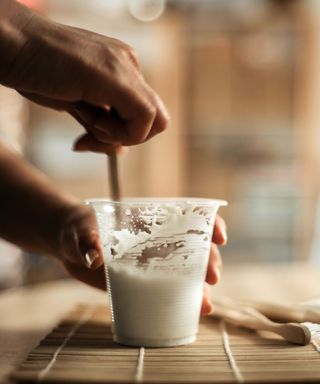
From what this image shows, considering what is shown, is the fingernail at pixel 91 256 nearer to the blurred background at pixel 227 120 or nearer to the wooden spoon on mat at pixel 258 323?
the wooden spoon on mat at pixel 258 323

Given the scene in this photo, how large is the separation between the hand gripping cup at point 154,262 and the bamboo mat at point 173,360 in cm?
3

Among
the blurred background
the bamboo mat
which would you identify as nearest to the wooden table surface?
the bamboo mat

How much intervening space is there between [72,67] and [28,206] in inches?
16.1

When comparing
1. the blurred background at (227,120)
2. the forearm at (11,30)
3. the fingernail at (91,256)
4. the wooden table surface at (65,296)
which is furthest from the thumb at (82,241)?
the blurred background at (227,120)

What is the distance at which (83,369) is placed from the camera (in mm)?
692

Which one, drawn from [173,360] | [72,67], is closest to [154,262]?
[173,360]

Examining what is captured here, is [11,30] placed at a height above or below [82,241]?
above

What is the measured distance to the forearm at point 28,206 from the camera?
1.05 m

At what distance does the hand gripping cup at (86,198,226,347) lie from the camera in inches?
32.1

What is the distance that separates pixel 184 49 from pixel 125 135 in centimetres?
370

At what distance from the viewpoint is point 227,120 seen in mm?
4492

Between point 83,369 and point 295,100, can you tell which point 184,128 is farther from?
point 83,369

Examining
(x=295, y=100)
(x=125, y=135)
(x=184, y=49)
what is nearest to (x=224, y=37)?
(x=184, y=49)

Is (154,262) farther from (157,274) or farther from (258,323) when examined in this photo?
(258,323)
